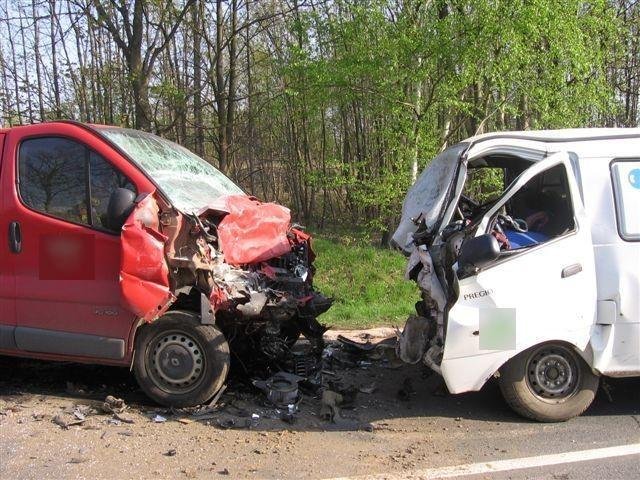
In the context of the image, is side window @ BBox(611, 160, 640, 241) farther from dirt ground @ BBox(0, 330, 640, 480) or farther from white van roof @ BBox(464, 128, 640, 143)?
dirt ground @ BBox(0, 330, 640, 480)

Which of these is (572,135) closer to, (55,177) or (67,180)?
(67,180)

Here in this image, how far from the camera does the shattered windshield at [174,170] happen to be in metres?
4.90

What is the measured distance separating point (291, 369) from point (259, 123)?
36.6ft

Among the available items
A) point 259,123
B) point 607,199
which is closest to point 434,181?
point 607,199

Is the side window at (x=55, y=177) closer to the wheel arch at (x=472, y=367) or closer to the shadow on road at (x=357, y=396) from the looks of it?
the shadow on road at (x=357, y=396)

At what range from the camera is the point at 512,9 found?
930 cm

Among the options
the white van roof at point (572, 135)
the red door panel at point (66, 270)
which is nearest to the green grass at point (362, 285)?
the white van roof at point (572, 135)

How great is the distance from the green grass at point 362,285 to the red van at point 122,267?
2.99 metres

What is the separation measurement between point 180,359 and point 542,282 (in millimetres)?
2847

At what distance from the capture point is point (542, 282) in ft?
14.1

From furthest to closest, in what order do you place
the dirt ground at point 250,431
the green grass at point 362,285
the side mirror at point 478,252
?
1. the green grass at point 362,285
2. the side mirror at point 478,252
3. the dirt ground at point 250,431

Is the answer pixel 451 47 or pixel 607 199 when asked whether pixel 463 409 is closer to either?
pixel 607 199

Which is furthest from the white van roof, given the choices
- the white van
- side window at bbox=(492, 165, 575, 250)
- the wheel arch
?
the wheel arch

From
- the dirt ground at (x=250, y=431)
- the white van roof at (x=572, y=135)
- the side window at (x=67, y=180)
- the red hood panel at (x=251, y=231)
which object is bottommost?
the dirt ground at (x=250, y=431)
